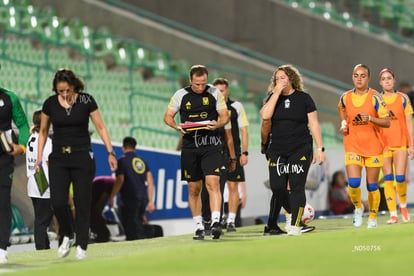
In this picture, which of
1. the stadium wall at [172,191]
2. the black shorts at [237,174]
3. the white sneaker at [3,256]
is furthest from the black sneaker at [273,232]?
the stadium wall at [172,191]

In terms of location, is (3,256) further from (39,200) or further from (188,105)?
(39,200)

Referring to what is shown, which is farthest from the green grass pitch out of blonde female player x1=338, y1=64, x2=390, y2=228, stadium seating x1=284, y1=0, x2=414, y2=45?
stadium seating x1=284, y1=0, x2=414, y2=45

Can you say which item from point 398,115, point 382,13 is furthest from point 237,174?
point 382,13

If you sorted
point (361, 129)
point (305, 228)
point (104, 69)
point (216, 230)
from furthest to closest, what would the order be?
point (104, 69) → point (361, 129) → point (305, 228) → point (216, 230)

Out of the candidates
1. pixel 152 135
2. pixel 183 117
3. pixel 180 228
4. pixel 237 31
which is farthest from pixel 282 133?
pixel 237 31

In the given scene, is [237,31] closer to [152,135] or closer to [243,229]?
[152,135]

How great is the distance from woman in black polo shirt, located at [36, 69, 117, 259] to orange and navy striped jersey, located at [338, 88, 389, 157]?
188 inches

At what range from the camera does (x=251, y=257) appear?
12.3 m

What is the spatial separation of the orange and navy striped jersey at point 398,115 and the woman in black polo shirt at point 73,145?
255 inches

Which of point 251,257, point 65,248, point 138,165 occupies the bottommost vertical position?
point 251,257

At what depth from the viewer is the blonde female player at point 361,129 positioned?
1691 centimetres

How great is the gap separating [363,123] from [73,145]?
201 inches

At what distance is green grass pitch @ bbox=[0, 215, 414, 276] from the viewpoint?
11.1 m

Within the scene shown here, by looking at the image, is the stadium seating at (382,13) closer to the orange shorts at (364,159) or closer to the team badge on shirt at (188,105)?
the orange shorts at (364,159)
